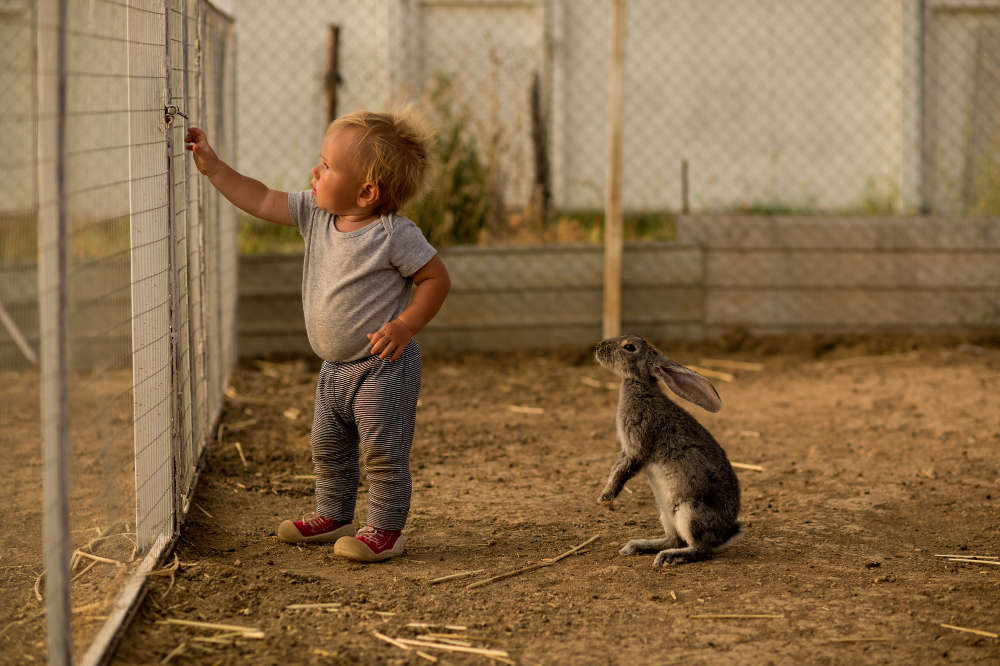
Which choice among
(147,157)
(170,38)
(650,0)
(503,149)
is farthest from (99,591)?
(650,0)

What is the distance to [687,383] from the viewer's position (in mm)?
4035

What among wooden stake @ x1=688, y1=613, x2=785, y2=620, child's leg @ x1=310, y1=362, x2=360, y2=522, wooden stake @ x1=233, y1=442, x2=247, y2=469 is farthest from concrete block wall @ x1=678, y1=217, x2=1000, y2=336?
wooden stake @ x1=688, y1=613, x2=785, y2=620

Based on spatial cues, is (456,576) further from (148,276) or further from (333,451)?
(148,276)

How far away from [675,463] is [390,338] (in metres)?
1.06

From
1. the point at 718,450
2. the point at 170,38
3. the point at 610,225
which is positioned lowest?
the point at 718,450

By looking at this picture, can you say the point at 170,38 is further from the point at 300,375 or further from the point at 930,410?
the point at 930,410

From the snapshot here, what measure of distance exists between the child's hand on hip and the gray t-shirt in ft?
0.20

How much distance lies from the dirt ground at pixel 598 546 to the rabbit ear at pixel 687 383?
549 mm

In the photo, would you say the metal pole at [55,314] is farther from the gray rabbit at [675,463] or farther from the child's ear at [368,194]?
the gray rabbit at [675,463]

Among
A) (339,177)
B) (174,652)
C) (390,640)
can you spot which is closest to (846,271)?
(339,177)

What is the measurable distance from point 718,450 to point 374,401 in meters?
1.22

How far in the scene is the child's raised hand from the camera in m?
3.73

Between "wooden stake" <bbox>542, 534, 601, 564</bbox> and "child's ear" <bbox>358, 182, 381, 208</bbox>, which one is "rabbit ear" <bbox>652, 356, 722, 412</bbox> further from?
"child's ear" <bbox>358, 182, 381, 208</bbox>

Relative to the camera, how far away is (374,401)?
12.4 feet
